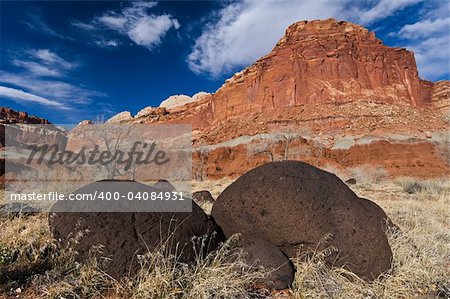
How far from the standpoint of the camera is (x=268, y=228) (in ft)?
14.1

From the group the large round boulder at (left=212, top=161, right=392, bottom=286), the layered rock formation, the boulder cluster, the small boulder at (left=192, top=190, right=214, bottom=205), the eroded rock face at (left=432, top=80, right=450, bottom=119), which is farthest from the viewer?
the eroded rock face at (left=432, top=80, right=450, bottom=119)

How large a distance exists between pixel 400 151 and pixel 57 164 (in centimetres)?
4294

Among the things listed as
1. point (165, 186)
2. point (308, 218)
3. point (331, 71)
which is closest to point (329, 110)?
Answer: point (331, 71)

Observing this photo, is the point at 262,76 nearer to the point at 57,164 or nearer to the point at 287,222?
the point at 57,164

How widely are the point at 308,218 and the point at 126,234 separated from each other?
222cm

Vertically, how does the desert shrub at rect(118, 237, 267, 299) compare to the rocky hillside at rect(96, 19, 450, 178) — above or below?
below

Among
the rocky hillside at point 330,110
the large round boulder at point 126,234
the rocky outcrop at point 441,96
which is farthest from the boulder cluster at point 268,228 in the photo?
the rocky outcrop at point 441,96

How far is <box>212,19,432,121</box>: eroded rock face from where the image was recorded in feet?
234

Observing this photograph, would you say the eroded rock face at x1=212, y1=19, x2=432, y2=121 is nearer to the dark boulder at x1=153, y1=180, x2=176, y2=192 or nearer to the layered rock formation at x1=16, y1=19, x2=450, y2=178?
the layered rock formation at x1=16, y1=19, x2=450, y2=178

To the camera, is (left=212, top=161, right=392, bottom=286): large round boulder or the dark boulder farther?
the dark boulder

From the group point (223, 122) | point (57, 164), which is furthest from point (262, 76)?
point (57, 164)

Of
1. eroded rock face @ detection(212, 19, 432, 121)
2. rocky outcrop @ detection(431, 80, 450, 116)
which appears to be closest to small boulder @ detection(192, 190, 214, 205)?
eroded rock face @ detection(212, 19, 432, 121)

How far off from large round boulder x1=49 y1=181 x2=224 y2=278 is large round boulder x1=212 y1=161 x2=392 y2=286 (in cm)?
65

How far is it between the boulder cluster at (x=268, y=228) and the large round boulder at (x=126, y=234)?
10 mm
